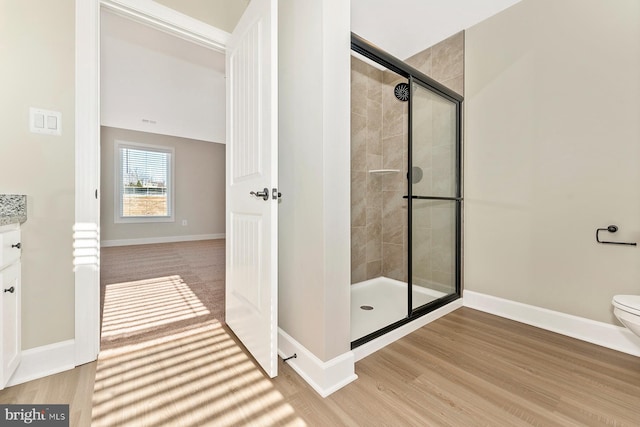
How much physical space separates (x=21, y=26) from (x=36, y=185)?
82 cm

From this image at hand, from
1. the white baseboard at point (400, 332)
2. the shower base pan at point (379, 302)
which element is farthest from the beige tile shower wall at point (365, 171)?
the white baseboard at point (400, 332)

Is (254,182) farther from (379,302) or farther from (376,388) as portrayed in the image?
(379,302)

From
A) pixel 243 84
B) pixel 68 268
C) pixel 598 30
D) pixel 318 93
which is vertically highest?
pixel 598 30

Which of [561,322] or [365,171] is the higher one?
[365,171]

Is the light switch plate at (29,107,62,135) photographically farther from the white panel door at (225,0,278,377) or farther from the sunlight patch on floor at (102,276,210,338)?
the sunlight patch on floor at (102,276,210,338)

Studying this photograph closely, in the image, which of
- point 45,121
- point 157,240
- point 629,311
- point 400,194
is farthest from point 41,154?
point 157,240

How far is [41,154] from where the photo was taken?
1457 millimetres

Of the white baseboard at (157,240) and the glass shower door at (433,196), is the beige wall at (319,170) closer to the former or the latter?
the glass shower door at (433,196)

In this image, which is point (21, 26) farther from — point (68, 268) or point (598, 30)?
point (598, 30)

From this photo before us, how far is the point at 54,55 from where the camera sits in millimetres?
1474

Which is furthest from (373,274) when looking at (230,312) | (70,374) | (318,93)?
(70,374)

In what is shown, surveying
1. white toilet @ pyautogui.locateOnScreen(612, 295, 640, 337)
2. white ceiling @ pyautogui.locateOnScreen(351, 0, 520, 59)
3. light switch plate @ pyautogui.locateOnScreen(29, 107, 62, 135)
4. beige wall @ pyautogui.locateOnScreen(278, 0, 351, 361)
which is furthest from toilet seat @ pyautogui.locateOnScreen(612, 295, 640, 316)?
light switch plate @ pyautogui.locateOnScreen(29, 107, 62, 135)

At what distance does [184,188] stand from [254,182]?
5.97m

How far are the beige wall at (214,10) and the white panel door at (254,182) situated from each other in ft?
0.64
